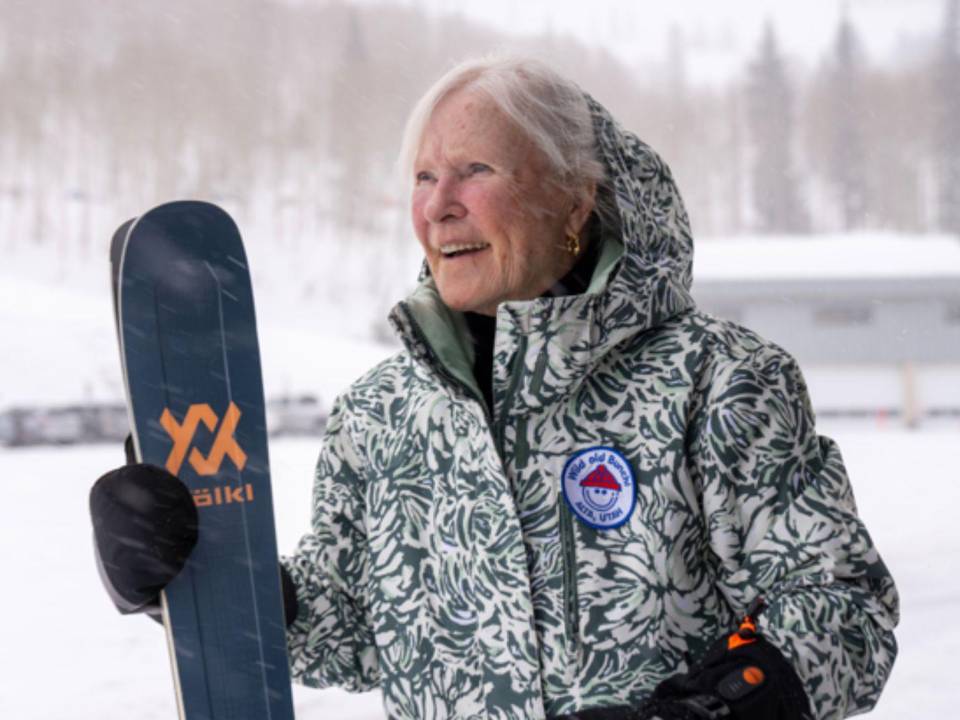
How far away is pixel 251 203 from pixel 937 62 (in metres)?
13.1

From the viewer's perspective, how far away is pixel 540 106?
1026mm

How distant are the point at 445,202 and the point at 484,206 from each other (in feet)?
0.12

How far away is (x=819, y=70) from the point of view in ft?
70.0

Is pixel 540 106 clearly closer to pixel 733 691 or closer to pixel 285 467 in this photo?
pixel 733 691

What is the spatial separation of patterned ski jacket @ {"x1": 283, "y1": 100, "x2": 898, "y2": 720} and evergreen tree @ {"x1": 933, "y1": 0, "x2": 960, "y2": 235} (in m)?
16.4

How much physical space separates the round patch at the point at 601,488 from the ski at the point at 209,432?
0.33 m

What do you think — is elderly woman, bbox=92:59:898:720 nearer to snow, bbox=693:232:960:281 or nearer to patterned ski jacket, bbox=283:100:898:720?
Answer: patterned ski jacket, bbox=283:100:898:720

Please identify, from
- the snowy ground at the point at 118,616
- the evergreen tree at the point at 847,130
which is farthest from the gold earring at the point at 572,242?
the evergreen tree at the point at 847,130

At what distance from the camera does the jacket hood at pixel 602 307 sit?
942mm

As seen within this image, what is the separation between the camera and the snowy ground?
3084mm

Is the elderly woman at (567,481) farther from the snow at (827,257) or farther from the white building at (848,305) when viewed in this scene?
the snow at (827,257)

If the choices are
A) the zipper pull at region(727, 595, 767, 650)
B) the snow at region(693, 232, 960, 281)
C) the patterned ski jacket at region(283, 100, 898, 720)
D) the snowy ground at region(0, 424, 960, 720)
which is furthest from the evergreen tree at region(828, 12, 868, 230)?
the zipper pull at region(727, 595, 767, 650)

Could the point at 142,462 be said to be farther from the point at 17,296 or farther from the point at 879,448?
the point at 17,296

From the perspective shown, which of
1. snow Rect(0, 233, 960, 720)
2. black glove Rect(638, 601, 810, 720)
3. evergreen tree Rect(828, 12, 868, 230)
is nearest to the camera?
black glove Rect(638, 601, 810, 720)
